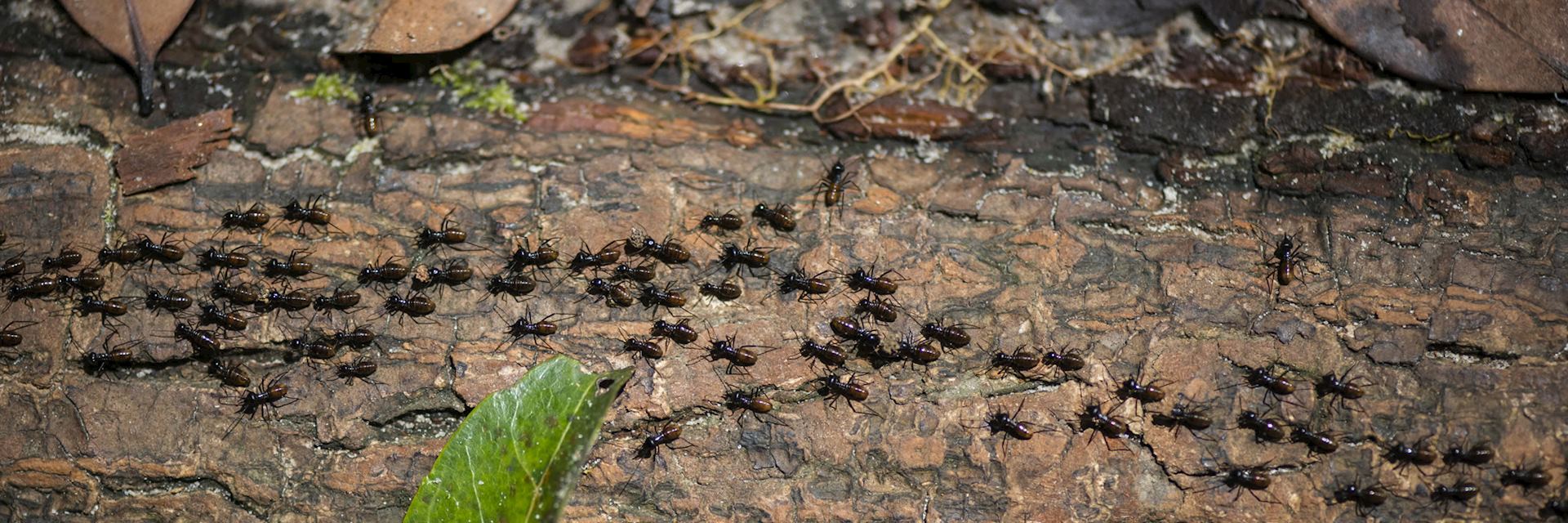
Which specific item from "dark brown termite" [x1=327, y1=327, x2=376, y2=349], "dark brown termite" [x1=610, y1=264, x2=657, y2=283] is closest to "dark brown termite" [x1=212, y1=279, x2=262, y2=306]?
"dark brown termite" [x1=327, y1=327, x2=376, y2=349]

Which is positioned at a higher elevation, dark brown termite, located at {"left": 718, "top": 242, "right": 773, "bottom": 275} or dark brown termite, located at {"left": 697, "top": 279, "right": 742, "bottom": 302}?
dark brown termite, located at {"left": 718, "top": 242, "right": 773, "bottom": 275}

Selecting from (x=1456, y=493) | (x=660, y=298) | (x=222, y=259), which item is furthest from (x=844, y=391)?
(x=222, y=259)

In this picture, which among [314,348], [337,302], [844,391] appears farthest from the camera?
[337,302]

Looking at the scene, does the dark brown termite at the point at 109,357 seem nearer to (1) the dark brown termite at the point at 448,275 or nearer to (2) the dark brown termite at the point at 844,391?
(1) the dark brown termite at the point at 448,275

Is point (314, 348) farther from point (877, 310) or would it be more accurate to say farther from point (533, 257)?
point (877, 310)

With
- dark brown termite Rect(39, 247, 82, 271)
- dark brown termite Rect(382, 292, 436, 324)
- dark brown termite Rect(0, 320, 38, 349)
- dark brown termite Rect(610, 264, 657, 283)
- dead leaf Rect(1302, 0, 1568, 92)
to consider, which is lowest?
dark brown termite Rect(0, 320, 38, 349)

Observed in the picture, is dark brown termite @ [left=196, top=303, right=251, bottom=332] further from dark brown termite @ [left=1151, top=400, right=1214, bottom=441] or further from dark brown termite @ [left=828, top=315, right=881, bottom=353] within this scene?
dark brown termite @ [left=1151, top=400, right=1214, bottom=441]

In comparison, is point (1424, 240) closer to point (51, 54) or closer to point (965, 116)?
point (965, 116)
